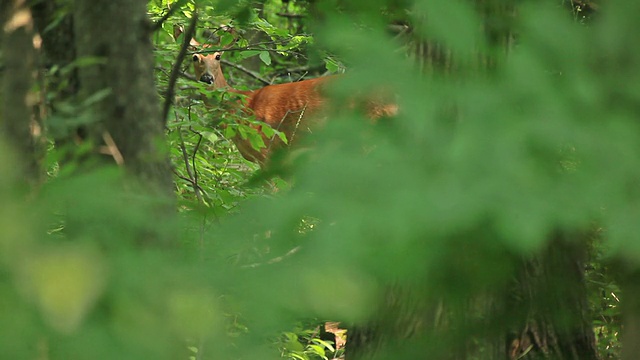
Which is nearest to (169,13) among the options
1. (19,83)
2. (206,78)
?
(19,83)

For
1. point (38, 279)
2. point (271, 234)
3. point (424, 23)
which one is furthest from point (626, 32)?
point (38, 279)

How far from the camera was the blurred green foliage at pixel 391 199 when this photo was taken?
0.85 meters

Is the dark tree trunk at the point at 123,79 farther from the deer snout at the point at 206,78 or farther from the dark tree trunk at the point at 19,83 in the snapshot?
the deer snout at the point at 206,78

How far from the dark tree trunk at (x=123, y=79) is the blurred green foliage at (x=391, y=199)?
0.99m

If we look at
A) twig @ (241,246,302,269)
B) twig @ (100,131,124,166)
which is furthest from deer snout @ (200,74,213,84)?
twig @ (241,246,302,269)

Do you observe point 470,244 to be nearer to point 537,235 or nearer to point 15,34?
point 537,235

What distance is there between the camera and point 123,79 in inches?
77.1

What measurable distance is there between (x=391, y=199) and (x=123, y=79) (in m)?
1.22

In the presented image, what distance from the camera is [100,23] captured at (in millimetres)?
1956

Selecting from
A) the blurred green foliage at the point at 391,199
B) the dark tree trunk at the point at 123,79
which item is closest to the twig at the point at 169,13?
the dark tree trunk at the point at 123,79

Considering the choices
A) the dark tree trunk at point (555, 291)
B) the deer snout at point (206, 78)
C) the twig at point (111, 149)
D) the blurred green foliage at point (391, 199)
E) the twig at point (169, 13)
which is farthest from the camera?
the deer snout at point (206, 78)

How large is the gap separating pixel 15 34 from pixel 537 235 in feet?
3.85

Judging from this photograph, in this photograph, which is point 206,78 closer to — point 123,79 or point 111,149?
point 123,79

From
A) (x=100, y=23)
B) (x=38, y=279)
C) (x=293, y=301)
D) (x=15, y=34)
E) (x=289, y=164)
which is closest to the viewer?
(x=38, y=279)
